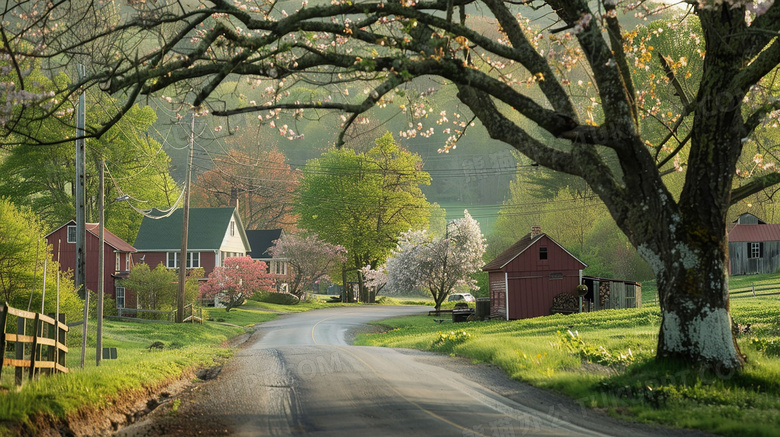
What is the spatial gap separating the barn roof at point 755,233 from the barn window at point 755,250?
2.13ft

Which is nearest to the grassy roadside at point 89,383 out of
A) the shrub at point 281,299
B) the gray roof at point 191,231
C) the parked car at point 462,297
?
the gray roof at point 191,231

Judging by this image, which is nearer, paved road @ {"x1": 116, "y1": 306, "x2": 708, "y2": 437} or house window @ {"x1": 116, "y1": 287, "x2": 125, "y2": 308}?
paved road @ {"x1": 116, "y1": 306, "x2": 708, "y2": 437}

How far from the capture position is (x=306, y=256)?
240 feet

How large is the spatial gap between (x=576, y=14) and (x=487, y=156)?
14700cm

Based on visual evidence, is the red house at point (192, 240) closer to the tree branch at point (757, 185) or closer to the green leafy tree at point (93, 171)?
the green leafy tree at point (93, 171)

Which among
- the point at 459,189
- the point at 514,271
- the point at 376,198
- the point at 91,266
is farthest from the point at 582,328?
the point at 459,189

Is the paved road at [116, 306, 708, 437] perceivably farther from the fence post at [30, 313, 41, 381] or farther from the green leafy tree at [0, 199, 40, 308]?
the green leafy tree at [0, 199, 40, 308]

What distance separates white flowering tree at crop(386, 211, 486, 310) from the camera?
2087 inches

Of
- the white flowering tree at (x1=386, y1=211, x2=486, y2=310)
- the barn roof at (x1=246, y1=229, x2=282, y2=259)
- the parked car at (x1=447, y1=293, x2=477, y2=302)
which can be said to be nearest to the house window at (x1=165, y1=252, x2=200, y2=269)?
the barn roof at (x1=246, y1=229, x2=282, y2=259)

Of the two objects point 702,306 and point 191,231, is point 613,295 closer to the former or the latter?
point 702,306

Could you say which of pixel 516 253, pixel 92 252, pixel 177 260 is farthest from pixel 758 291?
pixel 177 260

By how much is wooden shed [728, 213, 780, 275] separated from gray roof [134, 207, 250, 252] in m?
45.7

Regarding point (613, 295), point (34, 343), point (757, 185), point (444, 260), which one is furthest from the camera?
point (444, 260)

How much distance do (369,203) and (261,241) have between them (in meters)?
17.4
